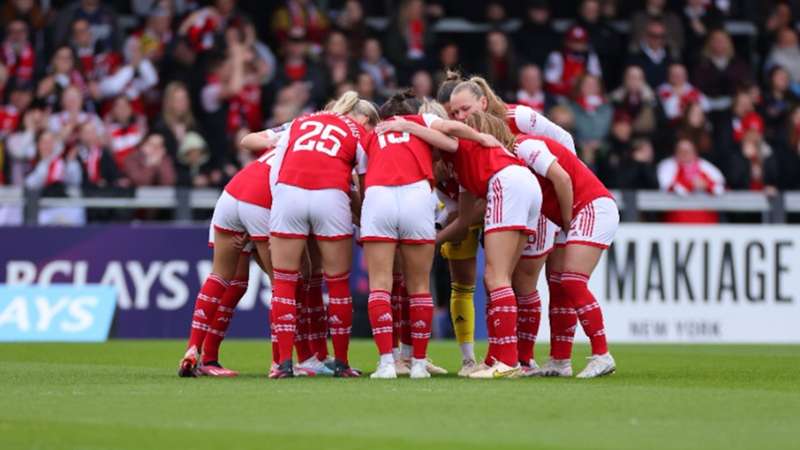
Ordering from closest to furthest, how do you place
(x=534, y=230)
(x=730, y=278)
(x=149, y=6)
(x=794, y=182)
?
(x=534, y=230)
(x=730, y=278)
(x=794, y=182)
(x=149, y=6)

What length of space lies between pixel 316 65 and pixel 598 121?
153 inches

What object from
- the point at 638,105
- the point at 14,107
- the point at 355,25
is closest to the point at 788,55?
the point at 638,105

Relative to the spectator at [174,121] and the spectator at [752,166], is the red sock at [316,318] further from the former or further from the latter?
the spectator at [752,166]

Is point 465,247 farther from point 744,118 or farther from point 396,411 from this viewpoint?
point 744,118

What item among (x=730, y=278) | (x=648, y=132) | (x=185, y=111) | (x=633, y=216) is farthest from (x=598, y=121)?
(x=185, y=111)

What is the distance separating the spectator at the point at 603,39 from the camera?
23594 millimetres

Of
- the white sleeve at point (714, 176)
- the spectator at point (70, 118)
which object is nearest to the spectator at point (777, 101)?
the white sleeve at point (714, 176)

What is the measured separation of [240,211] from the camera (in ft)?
38.4

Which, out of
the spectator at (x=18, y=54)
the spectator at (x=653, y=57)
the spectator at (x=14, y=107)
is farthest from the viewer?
the spectator at (x=653, y=57)

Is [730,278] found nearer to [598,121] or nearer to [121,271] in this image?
[598,121]

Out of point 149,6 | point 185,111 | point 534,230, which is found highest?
point 149,6

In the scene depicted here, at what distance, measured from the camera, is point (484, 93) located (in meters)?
11.8

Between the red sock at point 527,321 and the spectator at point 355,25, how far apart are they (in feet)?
34.8

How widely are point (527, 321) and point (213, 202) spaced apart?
8.35 m
